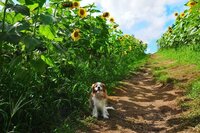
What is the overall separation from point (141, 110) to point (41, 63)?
362 cm

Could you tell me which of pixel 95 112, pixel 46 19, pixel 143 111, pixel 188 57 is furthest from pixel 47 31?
pixel 188 57

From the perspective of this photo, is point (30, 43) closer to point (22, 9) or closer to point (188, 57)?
point (22, 9)

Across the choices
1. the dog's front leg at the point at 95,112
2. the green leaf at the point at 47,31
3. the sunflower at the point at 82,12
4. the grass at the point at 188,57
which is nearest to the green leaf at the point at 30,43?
the green leaf at the point at 47,31

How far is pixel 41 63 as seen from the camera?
3850 millimetres

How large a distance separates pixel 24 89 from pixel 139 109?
2.88 m

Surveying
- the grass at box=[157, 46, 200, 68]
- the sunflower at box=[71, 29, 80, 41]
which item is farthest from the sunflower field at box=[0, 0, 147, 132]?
the grass at box=[157, 46, 200, 68]

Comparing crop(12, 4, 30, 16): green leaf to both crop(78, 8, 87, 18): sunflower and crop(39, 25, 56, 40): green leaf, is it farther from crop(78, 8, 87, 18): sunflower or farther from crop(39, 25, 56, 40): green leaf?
crop(78, 8, 87, 18): sunflower

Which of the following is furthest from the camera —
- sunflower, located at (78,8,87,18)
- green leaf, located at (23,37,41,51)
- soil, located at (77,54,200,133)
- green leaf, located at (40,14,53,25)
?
sunflower, located at (78,8,87,18)

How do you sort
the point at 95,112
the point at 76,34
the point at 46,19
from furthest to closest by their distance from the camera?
1. the point at 95,112
2. the point at 76,34
3. the point at 46,19

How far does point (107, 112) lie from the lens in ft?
21.4

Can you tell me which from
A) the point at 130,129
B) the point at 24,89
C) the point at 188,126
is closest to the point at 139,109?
the point at 130,129

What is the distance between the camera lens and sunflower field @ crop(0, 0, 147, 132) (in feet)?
12.3

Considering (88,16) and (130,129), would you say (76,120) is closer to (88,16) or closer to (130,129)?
(130,129)

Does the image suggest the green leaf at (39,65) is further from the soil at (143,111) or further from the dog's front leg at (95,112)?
the dog's front leg at (95,112)
